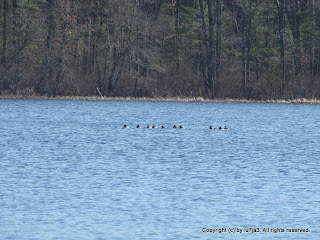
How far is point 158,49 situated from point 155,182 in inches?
2230

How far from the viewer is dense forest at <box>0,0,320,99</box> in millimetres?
72250

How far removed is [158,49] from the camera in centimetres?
7600

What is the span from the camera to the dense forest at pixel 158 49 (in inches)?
2844

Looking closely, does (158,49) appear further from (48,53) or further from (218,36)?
(48,53)

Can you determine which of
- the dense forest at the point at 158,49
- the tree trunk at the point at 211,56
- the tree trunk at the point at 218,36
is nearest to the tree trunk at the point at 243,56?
the dense forest at the point at 158,49

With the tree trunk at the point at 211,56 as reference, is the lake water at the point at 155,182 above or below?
below

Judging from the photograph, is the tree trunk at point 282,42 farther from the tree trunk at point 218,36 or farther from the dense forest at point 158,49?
the tree trunk at point 218,36

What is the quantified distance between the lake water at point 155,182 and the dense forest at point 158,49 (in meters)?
31.1

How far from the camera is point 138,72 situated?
242 feet

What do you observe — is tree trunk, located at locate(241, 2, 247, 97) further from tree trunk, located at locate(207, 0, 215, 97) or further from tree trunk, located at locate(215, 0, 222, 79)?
tree trunk, located at locate(207, 0, 215, 97)

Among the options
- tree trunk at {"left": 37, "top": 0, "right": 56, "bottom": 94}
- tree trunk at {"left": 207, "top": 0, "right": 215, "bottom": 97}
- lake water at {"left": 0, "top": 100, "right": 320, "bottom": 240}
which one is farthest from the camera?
tree trunk at {"left": 207, "top": 0, "right": 215, "bottom": 97}

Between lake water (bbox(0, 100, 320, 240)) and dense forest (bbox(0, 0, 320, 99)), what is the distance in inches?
1226

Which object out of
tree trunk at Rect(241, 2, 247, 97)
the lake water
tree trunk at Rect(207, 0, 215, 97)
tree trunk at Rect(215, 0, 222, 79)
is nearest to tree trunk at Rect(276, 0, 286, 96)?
tree trunk at Rect(241, 2, 247, 97)

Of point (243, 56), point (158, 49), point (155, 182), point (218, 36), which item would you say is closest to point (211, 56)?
point (218, 36)
